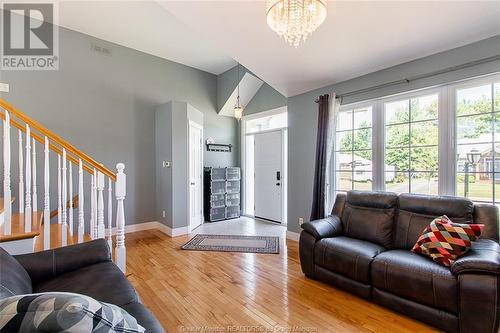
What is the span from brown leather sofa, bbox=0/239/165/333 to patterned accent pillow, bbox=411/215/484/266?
219cm

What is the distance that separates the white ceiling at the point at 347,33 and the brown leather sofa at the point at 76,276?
8.68 ft

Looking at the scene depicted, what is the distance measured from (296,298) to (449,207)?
1711 millimetres

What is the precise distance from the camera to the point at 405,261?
2.07 metres

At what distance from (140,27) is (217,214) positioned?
3.84 m

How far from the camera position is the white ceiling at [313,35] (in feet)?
7.50

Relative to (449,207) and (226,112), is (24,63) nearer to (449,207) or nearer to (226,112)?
(226,112)

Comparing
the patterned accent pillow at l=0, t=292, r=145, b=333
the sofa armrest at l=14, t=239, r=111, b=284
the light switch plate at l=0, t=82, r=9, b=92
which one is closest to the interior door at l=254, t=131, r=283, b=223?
the sofa armrest at l=14, t=239, r=111, b=284

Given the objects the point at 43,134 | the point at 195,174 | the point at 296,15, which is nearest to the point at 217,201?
the point at 195,174

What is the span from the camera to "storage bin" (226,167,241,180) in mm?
5690

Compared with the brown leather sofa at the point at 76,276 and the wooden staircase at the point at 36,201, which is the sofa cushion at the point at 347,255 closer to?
the brown leather sofa at the point at 76,276

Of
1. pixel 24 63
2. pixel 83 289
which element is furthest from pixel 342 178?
pixel 24 63

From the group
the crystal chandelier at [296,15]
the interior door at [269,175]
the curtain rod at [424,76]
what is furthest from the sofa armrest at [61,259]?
the interior door at [269,175]

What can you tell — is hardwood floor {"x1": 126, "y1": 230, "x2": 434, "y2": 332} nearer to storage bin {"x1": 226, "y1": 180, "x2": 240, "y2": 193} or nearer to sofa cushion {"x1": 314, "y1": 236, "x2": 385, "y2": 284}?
sofa cushion {"x1": 314, "y1": 236, "x2": 385, "y2": 284}

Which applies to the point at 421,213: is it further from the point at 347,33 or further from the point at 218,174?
the point at 218,174
